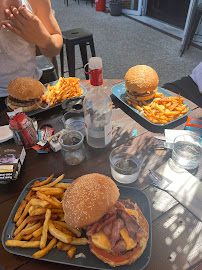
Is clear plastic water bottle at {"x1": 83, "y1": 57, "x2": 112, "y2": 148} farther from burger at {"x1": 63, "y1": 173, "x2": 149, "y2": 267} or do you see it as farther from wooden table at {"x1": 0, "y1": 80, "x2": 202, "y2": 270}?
burger at {"x1": 63, "y1": 173, "x2": 149, "y2": 267}

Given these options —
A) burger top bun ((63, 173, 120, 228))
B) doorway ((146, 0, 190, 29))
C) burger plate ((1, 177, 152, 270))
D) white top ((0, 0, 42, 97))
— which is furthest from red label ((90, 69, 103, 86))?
doorway ((146, 0, 190, 29))

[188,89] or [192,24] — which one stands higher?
[192,24]

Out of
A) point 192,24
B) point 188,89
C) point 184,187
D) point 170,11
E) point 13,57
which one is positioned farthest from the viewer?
point 170,11

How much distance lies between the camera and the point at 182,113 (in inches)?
79.0

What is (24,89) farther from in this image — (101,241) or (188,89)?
(188,89)

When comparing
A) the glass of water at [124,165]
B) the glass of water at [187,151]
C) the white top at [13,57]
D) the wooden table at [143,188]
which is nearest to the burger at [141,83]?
the wooden table at [143,188]

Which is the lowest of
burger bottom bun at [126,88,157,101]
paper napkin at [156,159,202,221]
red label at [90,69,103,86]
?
paper napkin at [156,159,202,221]

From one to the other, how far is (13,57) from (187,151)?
2219mm

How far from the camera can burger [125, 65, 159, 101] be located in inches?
85.7

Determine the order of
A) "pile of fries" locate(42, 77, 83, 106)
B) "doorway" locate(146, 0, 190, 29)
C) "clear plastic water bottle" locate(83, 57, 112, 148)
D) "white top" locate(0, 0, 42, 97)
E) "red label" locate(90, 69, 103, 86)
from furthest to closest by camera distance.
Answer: "doorway" locate(146, 0, 190, 29) < "white top" locate(0, 0, 42, 97) < "pile of fries" locate(42, 77, 83, 106) < "clear plastic water bottle" locate(83, 57, 112, 148) < "red label" locate(90, 69, 103, 86)

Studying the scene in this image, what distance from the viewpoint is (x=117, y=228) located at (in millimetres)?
1092

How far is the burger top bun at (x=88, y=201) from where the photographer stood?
1.11 metres

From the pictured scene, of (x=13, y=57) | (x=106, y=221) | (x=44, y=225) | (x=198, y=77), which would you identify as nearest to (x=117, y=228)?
(x=106, y=221)

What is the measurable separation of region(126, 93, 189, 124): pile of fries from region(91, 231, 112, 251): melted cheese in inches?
46.3
